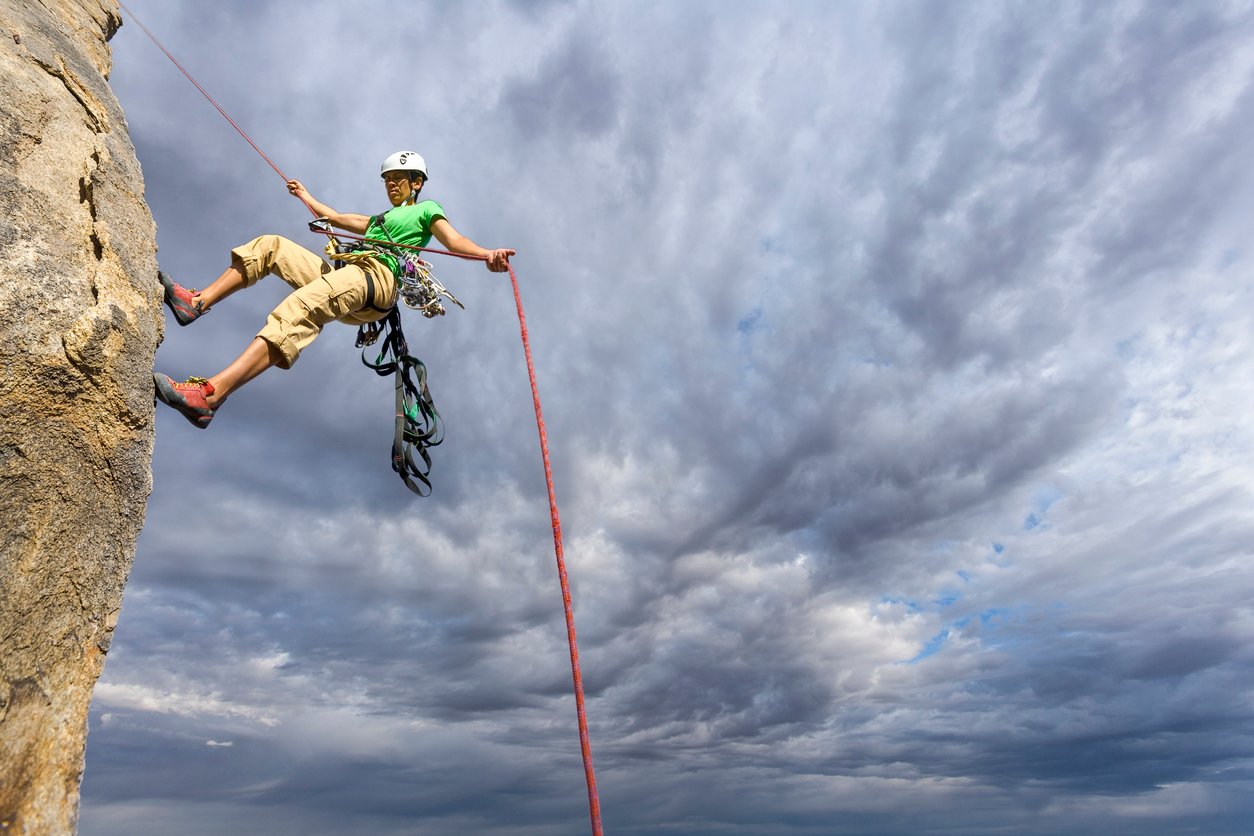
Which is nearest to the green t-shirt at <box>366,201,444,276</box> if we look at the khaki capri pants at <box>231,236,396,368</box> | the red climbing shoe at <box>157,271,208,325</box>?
the khaki capri pants at <box>231,236,396,368</box>

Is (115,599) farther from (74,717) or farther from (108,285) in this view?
(108,285)

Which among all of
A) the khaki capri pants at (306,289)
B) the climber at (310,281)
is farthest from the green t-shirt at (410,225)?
the khaki capri pants at (306,289)

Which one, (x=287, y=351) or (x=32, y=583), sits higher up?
(x=287, y=351)

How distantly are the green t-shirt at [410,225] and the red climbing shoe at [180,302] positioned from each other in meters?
2.19

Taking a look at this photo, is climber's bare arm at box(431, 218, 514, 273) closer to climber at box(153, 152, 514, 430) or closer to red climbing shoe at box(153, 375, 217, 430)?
climber at box(153, 152, 514, 430)

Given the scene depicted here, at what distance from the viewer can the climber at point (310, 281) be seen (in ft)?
21.0

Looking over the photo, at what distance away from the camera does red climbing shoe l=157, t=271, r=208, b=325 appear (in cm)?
664

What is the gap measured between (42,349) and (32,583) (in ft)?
4.29

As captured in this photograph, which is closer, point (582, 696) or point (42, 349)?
point (42, 349)

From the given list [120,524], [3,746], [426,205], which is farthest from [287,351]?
[3,746]

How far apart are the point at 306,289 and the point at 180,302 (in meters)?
1.01

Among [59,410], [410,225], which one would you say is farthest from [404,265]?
[59,410]

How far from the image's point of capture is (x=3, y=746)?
392 cm

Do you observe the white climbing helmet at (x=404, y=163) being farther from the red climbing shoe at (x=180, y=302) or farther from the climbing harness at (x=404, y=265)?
the red climbing shoe at (x=180, y=302)
